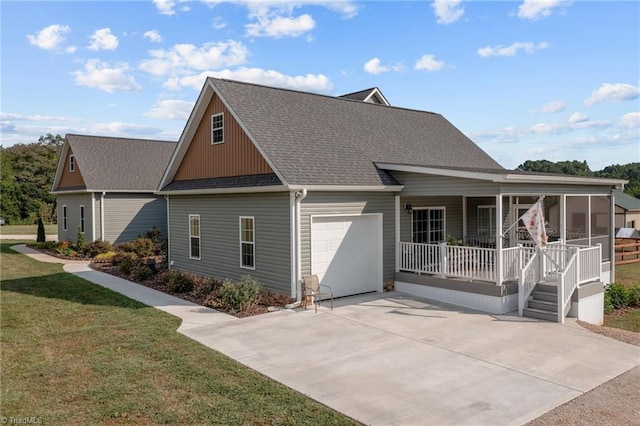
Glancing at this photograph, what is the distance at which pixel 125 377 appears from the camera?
276 inches

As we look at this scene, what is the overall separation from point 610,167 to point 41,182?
280ft

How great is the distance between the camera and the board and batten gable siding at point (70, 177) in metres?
25.0

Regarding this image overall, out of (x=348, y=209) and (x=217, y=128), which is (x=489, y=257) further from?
(x=217, y=128)

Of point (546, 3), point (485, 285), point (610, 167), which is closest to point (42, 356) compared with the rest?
point (485, 285)

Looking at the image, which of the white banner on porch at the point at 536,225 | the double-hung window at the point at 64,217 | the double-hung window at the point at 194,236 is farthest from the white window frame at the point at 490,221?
the double-hung window at the point at 64,217

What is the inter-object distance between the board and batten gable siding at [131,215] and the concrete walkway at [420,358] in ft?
45.5

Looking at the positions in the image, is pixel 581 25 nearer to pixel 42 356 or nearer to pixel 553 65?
pixel 553 65

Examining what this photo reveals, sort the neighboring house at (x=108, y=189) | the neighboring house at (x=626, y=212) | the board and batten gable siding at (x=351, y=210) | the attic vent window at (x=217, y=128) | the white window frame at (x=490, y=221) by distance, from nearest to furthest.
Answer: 1. the board and batten gable siding at (x=351, y=210)
2. the attic vent window at (x=217, y=128)
3. the white window frame at (x=490, y=221)
4. the neighboring house at (x=108, y=189)
5. the neighboring house at (x=626, y=212)

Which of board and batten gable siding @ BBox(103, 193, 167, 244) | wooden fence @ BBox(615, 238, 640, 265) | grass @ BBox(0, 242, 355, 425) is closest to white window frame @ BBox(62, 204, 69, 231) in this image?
board and batten gable siding @ BBox(103, 193, 167, 244)

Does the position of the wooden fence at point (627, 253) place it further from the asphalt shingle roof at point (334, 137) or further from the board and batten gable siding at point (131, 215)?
the board and batten gable siding at point (131, 215)

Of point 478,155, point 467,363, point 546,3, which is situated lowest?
point 467,363

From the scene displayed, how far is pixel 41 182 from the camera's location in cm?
5728

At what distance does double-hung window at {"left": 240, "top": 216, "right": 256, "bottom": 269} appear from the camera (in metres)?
13.2

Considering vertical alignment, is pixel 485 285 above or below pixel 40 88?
below
